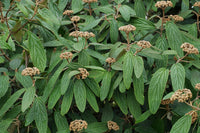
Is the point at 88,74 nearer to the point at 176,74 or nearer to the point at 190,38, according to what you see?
the point at 176,74

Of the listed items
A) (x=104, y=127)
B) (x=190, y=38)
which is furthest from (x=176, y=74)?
(x=104, y=127)

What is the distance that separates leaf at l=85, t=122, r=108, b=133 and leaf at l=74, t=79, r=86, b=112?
0.30 meters

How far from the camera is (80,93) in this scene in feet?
6.66

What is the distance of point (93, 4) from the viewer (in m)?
2.72

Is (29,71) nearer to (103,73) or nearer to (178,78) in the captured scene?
(103,73)

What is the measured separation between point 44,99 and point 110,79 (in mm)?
468

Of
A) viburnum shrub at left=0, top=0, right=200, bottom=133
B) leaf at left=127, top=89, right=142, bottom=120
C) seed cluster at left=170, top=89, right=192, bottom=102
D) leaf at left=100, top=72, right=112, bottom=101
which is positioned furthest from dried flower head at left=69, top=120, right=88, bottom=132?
seed cluster at left=170, top=89, right=192, bottom=102

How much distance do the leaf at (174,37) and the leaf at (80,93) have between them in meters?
0.66

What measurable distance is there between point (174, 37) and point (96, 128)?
0.83 m

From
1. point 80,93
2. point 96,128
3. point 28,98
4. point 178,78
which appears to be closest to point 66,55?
point 80,93

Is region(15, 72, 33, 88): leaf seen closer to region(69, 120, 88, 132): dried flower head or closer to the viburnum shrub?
the viburnum shrub

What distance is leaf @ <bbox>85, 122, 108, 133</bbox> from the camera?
2.22m

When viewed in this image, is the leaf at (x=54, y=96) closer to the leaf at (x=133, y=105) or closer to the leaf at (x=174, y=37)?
the leaf at (x=133, y=105)

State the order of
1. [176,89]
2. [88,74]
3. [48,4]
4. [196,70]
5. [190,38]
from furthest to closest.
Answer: [48,4] < [190,38] < [196,70] < [88,74] < [176,89]
